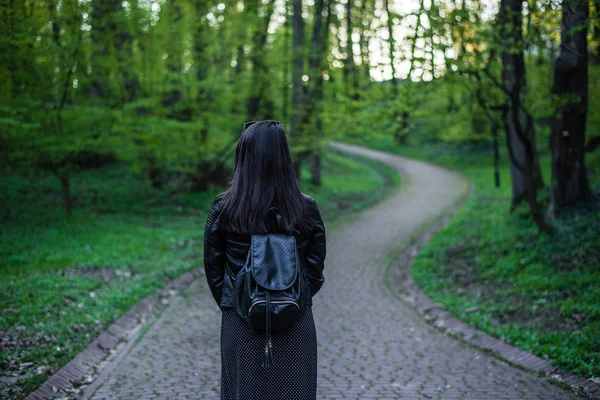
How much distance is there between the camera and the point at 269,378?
10.3 ft

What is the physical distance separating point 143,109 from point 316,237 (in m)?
14.3

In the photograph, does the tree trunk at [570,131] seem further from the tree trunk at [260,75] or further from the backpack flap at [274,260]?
the tree trunk at [260,75]

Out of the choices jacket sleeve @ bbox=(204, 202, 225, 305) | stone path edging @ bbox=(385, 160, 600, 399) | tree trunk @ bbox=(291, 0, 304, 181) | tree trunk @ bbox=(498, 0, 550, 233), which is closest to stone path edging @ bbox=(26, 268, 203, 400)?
jacket sleeve @ bbox=(204, 202, 225, 305)

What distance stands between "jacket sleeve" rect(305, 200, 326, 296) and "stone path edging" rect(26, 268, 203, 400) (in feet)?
10.3

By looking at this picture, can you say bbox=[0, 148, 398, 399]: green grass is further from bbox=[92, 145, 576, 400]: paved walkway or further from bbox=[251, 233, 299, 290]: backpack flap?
bbox=[251, 233, 299, 290]: backpack flap

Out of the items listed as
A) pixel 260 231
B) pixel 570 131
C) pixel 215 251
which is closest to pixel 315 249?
pixel 260 231

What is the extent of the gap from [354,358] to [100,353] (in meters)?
2.97

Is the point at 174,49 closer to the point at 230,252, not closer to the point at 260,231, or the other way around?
the point at 230,252

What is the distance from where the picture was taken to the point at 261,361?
10.3 feet

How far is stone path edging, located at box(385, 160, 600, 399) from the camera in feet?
18.2

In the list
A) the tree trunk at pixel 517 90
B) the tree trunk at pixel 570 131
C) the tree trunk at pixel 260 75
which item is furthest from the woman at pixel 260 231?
the tree trunk at pixel 260 75

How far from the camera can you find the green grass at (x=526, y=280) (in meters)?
6.64

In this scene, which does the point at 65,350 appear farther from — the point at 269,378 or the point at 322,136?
the point at 322,136

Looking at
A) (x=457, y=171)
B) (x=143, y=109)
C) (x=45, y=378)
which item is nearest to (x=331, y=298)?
(x=45, y=378)
